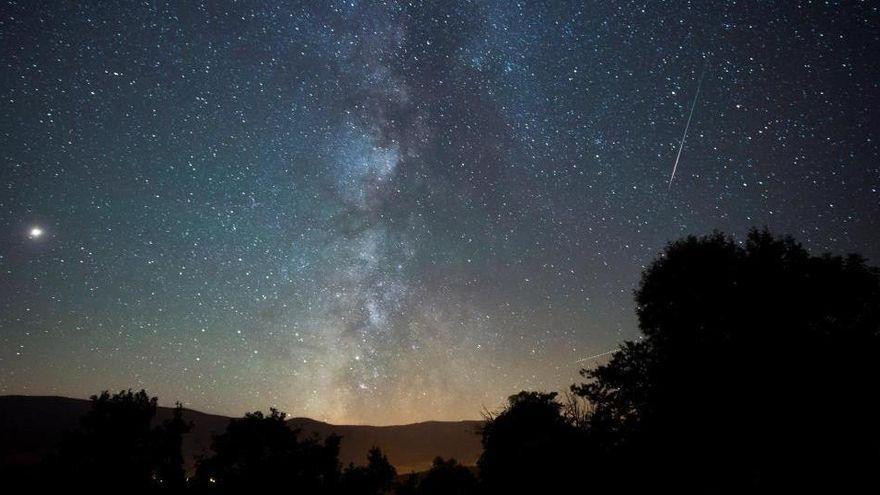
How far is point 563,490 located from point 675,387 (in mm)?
5610

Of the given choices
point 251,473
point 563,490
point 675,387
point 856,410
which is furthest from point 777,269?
point 251,473

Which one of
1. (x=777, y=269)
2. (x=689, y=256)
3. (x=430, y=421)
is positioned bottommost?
(x=430, y=421)

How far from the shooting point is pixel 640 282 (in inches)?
847

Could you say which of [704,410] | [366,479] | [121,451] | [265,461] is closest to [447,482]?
[366,479]

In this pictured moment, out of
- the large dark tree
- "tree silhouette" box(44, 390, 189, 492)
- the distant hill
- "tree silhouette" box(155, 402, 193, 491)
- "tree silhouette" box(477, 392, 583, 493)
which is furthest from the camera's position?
the distant hill

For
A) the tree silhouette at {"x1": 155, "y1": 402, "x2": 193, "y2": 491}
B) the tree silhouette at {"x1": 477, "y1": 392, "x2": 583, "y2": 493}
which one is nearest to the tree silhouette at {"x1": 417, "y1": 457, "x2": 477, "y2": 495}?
the tree silhouette at {"x1": 477, "y1": 392, "x2": 583, "y2": 493}

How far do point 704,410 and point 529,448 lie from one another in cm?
620

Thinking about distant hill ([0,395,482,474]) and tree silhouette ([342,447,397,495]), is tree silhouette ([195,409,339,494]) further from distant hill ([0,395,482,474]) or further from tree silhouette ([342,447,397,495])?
distant hill ([0,395,482,474])

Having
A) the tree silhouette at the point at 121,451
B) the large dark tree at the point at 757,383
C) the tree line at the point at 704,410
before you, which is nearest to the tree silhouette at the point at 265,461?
the tree line at the point at 704,410

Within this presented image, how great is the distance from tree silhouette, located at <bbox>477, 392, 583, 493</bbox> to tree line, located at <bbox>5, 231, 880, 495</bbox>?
8cm

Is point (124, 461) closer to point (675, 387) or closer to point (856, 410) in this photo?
point (675, 387)

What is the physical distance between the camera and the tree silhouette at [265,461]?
21172 mm

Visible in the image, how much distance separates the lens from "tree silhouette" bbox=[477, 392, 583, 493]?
1474 centimetres

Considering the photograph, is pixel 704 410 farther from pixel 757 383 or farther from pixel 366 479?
pixel 366 479
